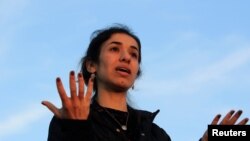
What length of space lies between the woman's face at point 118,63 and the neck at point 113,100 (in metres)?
0.08

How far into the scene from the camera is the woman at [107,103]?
16.3 feet

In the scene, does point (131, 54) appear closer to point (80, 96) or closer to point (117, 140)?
point (117, 140)

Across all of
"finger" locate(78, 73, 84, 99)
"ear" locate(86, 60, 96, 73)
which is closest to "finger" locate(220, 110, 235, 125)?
"ear" locate(86, 60, 96, 73)

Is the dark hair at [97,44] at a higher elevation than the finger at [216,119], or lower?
higher

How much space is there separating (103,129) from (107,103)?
43cm

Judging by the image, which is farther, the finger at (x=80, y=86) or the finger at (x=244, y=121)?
the finger at (x=244, y=121)

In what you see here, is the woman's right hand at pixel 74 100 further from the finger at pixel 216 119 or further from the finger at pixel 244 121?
the finger at pixel 244 121

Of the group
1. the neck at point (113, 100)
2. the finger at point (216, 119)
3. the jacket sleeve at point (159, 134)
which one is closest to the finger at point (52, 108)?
the neck at point (113, 100)

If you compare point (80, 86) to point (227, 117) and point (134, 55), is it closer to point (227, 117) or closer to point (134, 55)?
point (134, 55)

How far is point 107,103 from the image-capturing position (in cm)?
619

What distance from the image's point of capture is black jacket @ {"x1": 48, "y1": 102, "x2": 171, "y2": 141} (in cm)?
498

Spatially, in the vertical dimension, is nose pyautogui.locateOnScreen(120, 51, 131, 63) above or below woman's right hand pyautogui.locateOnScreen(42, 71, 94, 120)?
above

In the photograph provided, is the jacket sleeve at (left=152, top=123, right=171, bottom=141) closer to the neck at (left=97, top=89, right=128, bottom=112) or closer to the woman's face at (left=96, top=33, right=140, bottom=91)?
the neck at (left=97, top=89, right=128, bottom=112)

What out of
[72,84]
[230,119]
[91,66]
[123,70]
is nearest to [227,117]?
[230,119]
